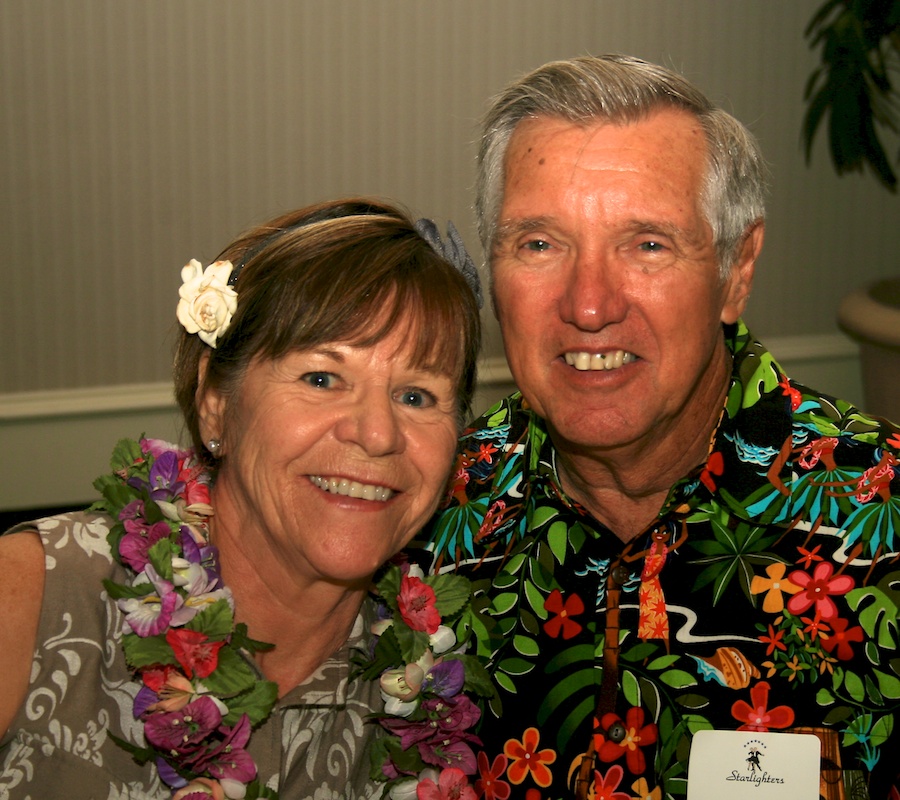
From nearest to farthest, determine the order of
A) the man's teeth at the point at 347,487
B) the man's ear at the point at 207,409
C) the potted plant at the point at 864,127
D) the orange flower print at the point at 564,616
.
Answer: the man's teeth at the point at 347,487 → the man's ear at the point at 207,409 → the orange flower print at the point at 564,616 → the potted plant at the point at 864,127

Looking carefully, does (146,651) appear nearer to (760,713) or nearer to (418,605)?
(418,605)

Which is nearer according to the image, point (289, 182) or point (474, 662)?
point (474, 662)

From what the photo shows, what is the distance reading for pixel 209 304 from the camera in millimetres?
1797

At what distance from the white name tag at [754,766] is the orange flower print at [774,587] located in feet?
0.68

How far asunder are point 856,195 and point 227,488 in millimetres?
4459

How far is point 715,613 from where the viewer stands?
6.28ft

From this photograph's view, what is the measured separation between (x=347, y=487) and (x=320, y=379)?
0.17m

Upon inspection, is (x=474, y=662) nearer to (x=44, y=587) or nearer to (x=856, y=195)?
(x=44, y=587)

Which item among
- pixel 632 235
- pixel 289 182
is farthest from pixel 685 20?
pixel 632 235

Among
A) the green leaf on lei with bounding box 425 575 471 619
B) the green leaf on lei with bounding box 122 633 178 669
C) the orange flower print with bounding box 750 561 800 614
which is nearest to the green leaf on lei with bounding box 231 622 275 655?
the green leaf on lei with bounding box 122 633 178 669

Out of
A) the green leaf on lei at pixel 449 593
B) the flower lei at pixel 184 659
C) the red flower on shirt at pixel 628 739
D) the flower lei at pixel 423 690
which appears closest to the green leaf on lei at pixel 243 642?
the flower lei at pixel 184 659

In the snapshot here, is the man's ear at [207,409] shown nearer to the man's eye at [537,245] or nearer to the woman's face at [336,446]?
the woman's face at [336,446]

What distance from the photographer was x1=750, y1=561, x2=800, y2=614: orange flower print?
6.20ft

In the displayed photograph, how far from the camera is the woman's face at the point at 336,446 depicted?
177cm
